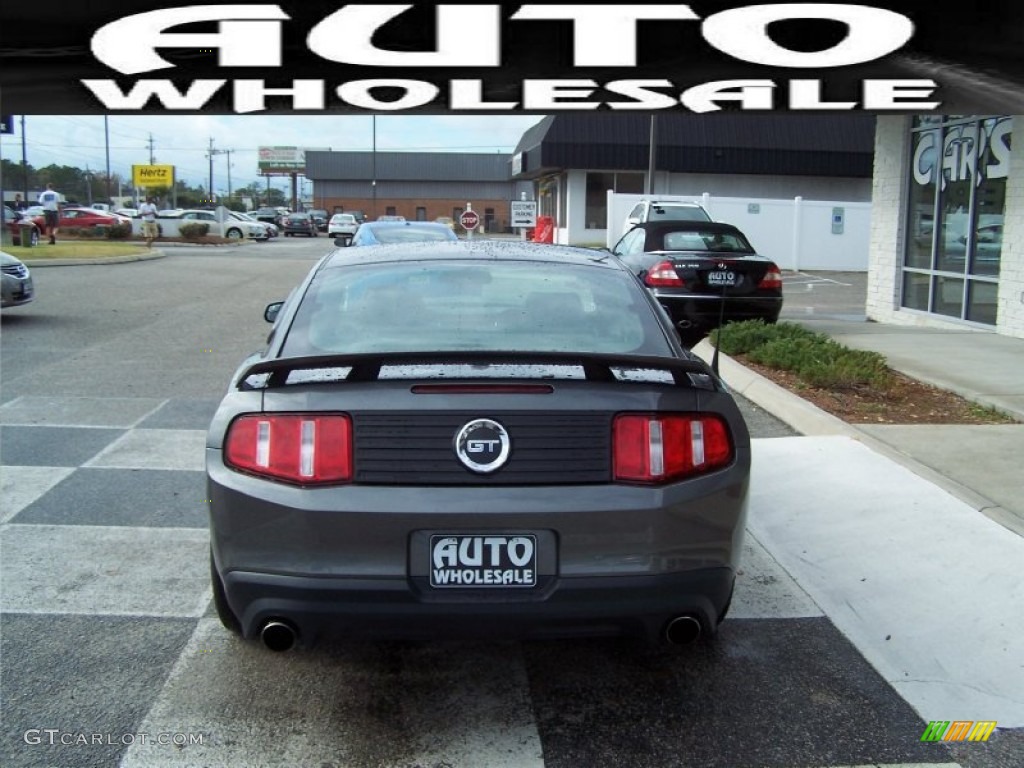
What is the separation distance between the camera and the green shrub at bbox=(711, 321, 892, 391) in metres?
8.31

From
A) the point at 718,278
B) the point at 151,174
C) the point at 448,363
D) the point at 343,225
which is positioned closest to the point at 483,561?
the point at 448,363

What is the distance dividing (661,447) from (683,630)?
59cm

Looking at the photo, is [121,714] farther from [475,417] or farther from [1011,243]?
[1011,243]

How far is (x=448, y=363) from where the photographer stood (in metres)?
3.10

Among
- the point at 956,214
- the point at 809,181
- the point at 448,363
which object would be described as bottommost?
the point at 448,363

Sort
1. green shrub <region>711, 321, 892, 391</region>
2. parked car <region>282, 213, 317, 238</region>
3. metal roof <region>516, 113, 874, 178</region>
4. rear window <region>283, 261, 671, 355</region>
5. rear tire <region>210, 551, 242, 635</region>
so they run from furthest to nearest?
parked car <region>282, 213, 317, 238</region> → metal roof <region>516, 113, 874, 178</region> → green shrub <region>711, 321, 892, 391</region> → rear window <region>283, 261, 671, 355</region> → rear tire <region>210, 551, 242, 635</region>

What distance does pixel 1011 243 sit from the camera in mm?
11578

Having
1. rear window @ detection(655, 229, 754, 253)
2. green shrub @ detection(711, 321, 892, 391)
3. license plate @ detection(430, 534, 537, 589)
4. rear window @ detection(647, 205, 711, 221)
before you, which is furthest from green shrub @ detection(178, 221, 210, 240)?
license plate @ detection(430, 534, 537, 589)

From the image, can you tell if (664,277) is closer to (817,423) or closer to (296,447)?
(817,423)

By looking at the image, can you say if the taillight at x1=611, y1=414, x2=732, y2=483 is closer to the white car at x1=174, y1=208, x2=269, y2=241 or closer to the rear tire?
the rear tire

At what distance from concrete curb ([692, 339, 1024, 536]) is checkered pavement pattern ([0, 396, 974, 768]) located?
1.46 meters

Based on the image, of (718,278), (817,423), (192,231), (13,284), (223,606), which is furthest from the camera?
(192,231)

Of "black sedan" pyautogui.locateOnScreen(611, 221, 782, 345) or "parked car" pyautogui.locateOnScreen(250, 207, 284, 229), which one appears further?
"parked car" pyautogui.locateOnScreen(250, 207, 284, 229)

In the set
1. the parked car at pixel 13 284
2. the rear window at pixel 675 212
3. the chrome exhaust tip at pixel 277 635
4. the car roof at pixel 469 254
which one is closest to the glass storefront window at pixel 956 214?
the rear window at pixel 675 212
